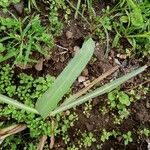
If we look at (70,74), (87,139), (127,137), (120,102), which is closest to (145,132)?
(127,137)

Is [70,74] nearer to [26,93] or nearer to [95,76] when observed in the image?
[26,93]

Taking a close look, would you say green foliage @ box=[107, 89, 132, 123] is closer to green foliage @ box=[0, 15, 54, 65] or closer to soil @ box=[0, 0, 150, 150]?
soil @ box=[0, 0, 150, 150]

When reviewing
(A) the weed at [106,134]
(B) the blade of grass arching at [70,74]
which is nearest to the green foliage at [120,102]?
(A) the weed at [106,134]

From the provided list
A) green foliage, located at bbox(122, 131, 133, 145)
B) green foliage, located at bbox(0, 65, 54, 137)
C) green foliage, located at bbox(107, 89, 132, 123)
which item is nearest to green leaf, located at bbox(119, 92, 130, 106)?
green foliage, located at bbox(107, 89, 132, 123)

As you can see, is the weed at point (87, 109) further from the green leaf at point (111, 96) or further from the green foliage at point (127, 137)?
the green foliage at point (127, 137)

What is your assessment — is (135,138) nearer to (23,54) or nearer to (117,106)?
(117,106)

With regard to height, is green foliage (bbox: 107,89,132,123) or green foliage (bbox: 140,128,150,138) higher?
green foliage (bbox: 107,89,132,123)
